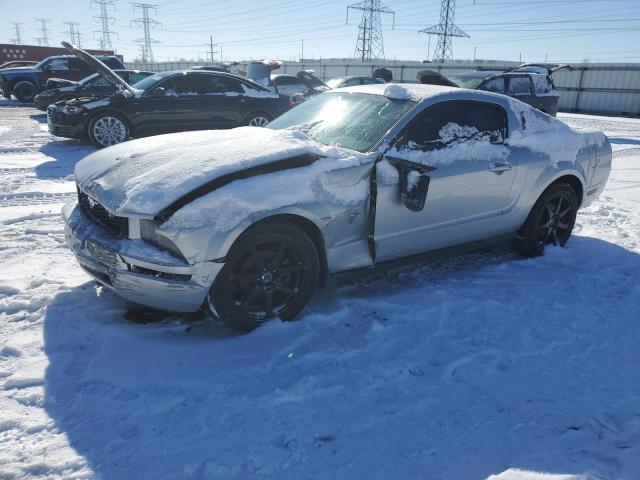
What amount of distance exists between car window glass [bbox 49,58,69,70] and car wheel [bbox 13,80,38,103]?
3.57 feet

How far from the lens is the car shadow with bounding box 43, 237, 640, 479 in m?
2.13

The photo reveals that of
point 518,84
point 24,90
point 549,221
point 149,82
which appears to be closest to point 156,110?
point 149,82

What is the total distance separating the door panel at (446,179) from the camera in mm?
3383

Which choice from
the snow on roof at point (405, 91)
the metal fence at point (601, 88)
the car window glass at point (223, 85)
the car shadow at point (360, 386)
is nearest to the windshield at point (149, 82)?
the car window glass at point (223, 85)

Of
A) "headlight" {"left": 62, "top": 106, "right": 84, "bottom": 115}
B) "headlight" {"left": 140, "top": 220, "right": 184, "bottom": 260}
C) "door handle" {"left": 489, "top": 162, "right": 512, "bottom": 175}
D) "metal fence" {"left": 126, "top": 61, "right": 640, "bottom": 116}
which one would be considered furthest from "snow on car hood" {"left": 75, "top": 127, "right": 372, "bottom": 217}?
"metal fence" {"left": 126, "top": 61, "right": 640, "bottom": 116}

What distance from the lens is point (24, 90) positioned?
18.4 metres

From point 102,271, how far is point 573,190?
420 cm

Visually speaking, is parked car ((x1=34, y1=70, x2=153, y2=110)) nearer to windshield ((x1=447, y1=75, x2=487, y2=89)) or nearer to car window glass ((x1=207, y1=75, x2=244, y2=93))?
car window glass ((x1=207, y1=75, x2=244, y2=93))

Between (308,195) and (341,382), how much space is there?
1151 mm

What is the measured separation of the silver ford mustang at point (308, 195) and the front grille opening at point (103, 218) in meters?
0.01

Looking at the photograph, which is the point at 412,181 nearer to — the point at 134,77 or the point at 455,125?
the point at 455,125

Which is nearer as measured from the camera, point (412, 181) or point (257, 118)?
point (412, 181)

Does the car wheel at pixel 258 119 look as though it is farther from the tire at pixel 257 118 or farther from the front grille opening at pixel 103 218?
the front grille opening at pixel 103 218

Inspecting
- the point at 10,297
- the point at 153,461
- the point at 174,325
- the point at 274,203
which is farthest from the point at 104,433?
the point at 10,297
